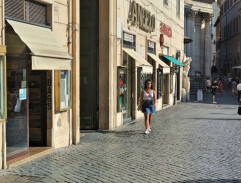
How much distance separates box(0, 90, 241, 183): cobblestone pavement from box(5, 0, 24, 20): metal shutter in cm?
283

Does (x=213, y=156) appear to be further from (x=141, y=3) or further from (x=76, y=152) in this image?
(x=141, y=3)

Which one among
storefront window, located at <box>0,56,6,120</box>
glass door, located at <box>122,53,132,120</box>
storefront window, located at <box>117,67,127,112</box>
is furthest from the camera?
glass door, located at <box>122,53,132,120</box>

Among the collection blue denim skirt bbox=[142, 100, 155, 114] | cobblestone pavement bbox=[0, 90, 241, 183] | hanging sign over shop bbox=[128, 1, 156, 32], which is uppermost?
hanging sign over shop bbox=[128, 1, 156, 32]

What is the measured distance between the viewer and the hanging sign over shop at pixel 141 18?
14.7m

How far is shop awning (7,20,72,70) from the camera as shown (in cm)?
708

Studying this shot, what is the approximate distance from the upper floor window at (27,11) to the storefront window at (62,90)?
1253mm

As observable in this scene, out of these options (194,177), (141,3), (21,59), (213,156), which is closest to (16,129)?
(21,59)

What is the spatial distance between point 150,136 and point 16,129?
4.43 m

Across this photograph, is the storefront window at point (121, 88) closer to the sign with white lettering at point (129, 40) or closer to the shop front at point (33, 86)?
the sign with white lettering at point (129, 40)

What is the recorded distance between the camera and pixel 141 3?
16.4m

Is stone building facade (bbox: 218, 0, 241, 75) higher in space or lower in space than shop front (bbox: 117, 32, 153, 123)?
higher

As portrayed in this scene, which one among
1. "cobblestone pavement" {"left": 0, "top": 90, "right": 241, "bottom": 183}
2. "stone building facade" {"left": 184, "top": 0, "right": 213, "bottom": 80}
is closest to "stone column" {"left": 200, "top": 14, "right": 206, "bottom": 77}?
"stone building facade" {"left": 184, "top": 0, "right": 213, "bottom": 80}

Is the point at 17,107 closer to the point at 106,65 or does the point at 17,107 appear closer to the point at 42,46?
the point at 42,46

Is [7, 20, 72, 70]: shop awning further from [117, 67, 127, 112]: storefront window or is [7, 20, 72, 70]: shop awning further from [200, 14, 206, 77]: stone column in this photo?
[200, 14, 206, 77]: stone column
